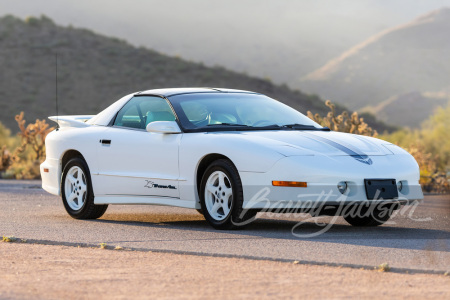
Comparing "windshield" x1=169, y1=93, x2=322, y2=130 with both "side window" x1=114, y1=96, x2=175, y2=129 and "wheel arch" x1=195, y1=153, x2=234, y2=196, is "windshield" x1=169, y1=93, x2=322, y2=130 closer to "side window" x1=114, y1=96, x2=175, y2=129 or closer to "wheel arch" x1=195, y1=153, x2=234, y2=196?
"side window" x1=114, y1=96, x2=175, y2=129

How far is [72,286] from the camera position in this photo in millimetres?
6895

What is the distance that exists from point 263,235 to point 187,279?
2.78 metres

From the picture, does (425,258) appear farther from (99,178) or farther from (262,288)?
(99,178)

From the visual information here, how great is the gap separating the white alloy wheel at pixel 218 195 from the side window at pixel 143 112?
123 centimetres

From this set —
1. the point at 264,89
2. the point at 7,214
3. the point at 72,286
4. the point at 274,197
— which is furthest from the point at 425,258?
the point at 264,89

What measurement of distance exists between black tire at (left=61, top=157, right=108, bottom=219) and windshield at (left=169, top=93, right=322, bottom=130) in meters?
1.53

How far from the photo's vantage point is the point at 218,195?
33.3ft

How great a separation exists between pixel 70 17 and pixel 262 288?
134 meters

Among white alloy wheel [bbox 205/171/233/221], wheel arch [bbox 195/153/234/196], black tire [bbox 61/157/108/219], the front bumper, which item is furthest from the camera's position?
black tire [bbox 61/157/108/219]

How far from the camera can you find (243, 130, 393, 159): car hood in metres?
9.79

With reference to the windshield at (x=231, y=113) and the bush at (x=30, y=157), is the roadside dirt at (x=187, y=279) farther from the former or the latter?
the bush at (x=30, y=157)

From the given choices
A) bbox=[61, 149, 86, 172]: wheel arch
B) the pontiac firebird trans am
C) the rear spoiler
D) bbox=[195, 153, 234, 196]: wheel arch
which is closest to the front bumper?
the pontiac firebird trans am

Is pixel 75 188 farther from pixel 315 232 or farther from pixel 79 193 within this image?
pixel 315 232

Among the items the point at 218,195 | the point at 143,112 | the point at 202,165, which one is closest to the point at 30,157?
the point at 143,112
